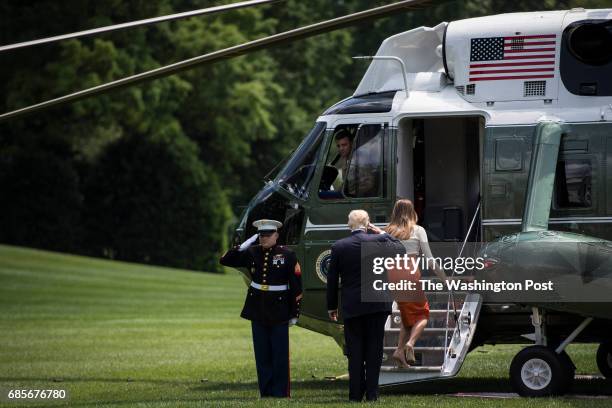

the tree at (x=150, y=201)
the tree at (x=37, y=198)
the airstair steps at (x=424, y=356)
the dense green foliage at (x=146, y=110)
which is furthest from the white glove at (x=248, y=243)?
the tree at (x=37, y=198)

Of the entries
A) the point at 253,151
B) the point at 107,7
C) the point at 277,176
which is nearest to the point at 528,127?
the point at 277,176

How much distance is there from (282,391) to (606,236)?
3596 mm

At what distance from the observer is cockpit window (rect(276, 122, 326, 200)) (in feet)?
43.6

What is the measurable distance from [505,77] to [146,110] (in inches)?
1078

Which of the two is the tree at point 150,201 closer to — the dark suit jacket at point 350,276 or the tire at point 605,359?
the tire at point 605,359

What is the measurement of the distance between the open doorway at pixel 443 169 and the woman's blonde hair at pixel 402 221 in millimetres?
1420

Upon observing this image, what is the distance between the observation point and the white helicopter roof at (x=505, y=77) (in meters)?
12.4

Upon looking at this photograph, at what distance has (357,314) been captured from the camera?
10.8 m

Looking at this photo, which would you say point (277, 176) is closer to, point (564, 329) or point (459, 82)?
point (459, 82)

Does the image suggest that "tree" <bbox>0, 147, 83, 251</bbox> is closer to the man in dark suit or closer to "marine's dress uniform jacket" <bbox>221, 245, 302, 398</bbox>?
"marine's dress uniform jacket" <bbox>221, 245, 302, 398</bbox>

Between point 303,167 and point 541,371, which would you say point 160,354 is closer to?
point 303,167

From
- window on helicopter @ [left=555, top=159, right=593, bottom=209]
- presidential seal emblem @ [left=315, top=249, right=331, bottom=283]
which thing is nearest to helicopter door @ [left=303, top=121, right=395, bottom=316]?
presidential seal emblem @ [left=315, top=249, right=331, bottom=283]

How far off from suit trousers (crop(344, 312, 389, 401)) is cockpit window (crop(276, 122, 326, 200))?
2.68 m

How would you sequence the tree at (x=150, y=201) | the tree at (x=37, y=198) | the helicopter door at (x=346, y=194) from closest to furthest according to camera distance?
the helicopter door at (x=346, y=194)
the tree at (x=37, y=198)
the tree at (x=150, y=201)
